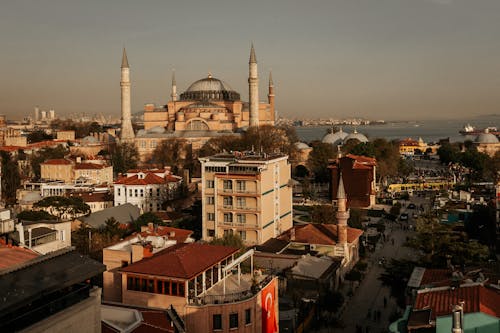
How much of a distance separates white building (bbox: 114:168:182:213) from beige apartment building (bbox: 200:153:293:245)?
7.33 metres

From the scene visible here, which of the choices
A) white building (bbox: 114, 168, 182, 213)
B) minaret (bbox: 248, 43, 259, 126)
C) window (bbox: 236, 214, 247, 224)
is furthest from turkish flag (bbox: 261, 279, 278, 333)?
minaret (bbox: 248, 43, 259, 126)

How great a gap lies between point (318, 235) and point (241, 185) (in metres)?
3.23

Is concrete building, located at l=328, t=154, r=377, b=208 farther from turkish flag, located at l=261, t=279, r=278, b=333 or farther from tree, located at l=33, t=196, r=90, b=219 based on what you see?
turkish flag, located at l=261, t=279, r=278, b=333

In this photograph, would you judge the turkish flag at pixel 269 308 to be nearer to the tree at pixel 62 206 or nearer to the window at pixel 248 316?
the window at pixel 248 316

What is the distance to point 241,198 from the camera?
2022 cm

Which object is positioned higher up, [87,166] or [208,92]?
[208,92]

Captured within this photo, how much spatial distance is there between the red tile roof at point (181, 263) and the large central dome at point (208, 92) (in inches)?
1752

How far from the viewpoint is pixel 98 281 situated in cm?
1378

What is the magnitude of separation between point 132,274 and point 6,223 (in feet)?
14.9

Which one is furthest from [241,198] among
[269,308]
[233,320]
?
[233,320]

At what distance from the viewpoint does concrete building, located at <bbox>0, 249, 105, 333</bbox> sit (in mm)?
5809

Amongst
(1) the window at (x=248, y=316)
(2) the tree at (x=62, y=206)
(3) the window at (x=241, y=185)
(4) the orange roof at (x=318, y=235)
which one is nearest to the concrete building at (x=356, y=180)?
(4) the orange roof at (x=318, y=235)

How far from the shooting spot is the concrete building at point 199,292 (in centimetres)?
1001

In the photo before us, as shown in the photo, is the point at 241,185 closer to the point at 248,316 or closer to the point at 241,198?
the point at 241,198
